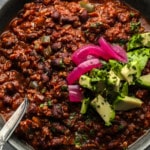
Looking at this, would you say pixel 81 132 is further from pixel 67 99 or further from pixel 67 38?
pixel 67 38

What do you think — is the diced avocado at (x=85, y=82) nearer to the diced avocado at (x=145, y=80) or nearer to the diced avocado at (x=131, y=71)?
the diced avocado at (x=131, y=71)

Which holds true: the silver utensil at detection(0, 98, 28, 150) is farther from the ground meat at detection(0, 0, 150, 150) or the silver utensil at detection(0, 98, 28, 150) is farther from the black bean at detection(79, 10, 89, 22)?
the black bean at detection(79, 10, 89, 22)

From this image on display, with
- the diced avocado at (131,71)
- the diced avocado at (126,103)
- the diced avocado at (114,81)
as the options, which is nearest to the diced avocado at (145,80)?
the diced avocado at (131,71)

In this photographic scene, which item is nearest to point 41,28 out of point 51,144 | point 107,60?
point 107,60

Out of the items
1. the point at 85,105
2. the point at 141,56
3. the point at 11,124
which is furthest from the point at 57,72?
the point at 141,56

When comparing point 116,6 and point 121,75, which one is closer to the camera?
point 121,75

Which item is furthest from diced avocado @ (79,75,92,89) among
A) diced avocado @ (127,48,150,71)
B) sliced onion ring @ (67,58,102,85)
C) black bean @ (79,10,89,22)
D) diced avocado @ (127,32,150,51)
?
black bean @ (79,10,89,22)
